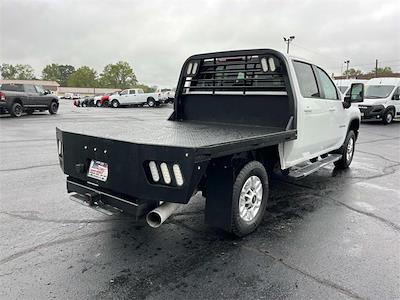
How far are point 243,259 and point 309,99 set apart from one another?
269 cm

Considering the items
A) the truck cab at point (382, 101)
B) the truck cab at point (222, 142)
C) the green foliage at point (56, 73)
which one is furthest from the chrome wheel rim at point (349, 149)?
the green foliage at point (56, 73)

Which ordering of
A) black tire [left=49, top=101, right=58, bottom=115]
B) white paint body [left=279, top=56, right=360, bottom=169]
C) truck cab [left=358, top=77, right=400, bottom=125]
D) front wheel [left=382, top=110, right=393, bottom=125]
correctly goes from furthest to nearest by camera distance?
black tire [left=49, top=101, right=58, bottom=115]
front wheel [left=382, top=110, right=393, bottom=125]
truck cab [left=358, top=77, right=400, bottom=125]
white paint body [left=279, top=56, right=360, bottom=169]

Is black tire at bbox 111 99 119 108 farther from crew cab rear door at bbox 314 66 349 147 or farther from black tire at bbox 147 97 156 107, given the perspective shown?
crew cab rear door at bbox 314 66 349 147

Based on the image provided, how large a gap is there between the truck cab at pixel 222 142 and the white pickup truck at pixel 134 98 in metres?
27.4

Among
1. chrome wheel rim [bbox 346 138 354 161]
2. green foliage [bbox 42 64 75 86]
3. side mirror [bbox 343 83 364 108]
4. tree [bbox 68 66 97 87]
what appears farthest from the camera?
green foliage [bbox 42 64 75 86]

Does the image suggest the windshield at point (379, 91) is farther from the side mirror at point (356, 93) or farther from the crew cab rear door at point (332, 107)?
the crew cab rear door at point (332, 107)

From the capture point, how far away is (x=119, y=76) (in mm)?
111625

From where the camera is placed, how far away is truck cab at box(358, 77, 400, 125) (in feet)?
59.2

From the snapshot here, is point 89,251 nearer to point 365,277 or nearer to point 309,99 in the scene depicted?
point 365,277

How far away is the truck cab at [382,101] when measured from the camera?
1803cm

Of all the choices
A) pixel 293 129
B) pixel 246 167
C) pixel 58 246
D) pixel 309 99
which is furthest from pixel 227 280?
pixel 309 99

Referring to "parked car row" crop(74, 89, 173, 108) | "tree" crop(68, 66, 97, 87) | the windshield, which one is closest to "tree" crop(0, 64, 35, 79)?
"tree" crop(68, 66, 97, 87)

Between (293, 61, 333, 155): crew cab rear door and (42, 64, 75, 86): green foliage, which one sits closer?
(293, 61, 333, 155): crew cab rear door

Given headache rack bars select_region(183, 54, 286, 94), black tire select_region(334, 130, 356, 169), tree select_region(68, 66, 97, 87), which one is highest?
tree select_region(68, 66, 97, 87)
